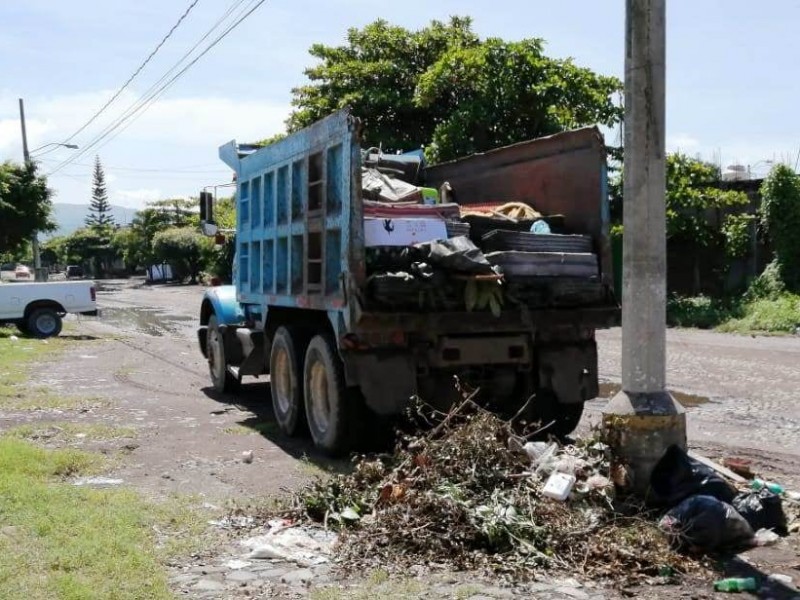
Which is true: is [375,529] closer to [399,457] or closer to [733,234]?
[399,457]

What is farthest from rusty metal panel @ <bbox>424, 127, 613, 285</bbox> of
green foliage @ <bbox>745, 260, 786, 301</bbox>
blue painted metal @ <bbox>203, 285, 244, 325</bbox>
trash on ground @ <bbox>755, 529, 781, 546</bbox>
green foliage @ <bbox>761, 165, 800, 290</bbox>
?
green foliage @ <bbox>761, 165, 800, 290</bbox>

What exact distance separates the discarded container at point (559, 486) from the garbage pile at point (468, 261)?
1.85 meters

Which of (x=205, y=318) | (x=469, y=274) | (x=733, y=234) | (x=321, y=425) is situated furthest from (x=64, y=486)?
(x=733, y=234)

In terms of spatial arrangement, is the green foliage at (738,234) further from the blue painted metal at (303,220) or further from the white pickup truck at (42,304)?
the blue painted metal at (303,220)

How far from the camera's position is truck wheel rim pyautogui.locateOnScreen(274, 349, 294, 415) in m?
8.88

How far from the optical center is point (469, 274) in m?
6.98

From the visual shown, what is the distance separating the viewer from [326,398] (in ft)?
25.9

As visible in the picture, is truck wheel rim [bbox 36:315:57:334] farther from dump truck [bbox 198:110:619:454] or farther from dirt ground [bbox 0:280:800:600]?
dump truck [bbox 198:110:619:454]

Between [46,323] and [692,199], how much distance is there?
15537mm

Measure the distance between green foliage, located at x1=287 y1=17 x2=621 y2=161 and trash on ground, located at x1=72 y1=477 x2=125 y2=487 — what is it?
15.0 m

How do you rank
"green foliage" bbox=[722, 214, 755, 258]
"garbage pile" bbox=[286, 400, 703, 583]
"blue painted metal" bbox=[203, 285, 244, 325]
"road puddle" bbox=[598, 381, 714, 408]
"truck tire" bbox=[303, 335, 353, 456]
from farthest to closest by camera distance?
"green foliage" bbox=[722, 214, 755, 258], "blue painted metal" bbox=[203, 285, 244, 325], "road puddle" bbox=[598, 381, 714, 408], "truck tire" bbox=[303, 335, 353, 456], "garbage pile" bbox=[286, 400, 703, 583]

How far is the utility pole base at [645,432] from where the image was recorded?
5.63m

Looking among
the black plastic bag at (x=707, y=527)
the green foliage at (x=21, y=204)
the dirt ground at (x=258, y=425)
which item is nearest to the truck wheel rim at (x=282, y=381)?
the dirt ground at (x=258, y=425)

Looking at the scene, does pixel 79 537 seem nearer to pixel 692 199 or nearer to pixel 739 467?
pixel 739 467
